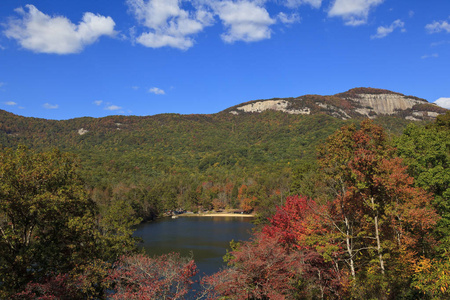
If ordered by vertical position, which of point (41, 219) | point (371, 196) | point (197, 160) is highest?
point (197, 160)

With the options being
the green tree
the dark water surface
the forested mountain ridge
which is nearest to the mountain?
the forested mountain ridge

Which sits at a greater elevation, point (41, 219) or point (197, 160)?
point (197, 160)

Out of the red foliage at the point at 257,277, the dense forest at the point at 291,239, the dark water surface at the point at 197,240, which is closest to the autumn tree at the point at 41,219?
the dense forest at the point at 291,239

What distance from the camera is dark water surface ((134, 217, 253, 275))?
43156mm

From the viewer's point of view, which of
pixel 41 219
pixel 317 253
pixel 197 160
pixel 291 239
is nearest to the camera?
pixel 41 219

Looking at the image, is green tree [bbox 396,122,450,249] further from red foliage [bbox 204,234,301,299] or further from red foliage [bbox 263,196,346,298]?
red foliage [bbox 204,234,301,299]

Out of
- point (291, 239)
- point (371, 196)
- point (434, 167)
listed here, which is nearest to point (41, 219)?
point (291, 239)

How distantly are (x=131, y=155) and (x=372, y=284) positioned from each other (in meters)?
151

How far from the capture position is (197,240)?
2250 inches

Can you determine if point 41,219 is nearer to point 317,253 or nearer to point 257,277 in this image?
point 257,277

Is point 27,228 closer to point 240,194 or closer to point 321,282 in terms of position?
point 321,282

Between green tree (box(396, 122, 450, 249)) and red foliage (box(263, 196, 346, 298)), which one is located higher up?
green tree (box(396, 122, 450, 249))

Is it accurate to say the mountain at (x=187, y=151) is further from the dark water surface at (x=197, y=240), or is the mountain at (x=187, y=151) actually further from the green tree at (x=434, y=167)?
the green tree at (x=434, y=167)

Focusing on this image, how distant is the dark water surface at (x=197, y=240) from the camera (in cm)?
4316
